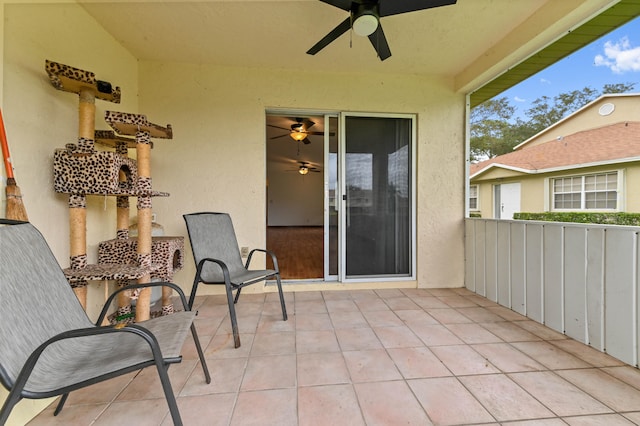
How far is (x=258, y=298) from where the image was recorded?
2834mm

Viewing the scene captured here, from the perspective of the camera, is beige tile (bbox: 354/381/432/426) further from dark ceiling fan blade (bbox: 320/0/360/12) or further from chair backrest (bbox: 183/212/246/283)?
dark ceiling fan blade (bbox: 320/0/360/12)

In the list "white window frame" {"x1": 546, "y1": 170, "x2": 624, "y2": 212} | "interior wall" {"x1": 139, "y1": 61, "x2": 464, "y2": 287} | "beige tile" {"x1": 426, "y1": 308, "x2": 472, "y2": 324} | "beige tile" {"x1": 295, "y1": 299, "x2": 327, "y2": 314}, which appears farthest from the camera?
"interior wall" {"x1": 139, "y1": 61, "x2": 464, "y2": 287}

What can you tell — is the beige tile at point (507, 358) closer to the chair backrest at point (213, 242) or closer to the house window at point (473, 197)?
the house window at point (473, 197)

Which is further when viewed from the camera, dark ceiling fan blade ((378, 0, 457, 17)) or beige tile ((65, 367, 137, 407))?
dark ceiling fan blade ((378, 0, 457, 17))

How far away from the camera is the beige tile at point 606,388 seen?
4.29 ft

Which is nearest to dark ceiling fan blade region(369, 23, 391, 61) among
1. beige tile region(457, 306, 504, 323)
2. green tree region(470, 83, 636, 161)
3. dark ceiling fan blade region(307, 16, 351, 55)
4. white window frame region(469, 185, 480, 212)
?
dark ceiling fan blade region(307, 16, 351, 55)

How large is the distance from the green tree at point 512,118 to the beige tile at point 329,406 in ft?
8.23

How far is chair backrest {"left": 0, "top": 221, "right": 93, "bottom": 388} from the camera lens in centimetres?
91

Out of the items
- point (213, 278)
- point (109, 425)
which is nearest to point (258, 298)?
point (213, 278)

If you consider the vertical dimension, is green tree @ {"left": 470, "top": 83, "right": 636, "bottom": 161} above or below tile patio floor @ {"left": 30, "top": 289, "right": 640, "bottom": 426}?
above

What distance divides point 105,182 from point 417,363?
229 cm

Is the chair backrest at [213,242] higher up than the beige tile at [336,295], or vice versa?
the chair backrest at [213,242]

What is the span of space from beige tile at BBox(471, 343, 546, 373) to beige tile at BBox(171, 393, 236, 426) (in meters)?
1.58

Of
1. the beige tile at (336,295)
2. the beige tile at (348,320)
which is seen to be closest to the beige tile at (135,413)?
the beige tile at (348,320)
